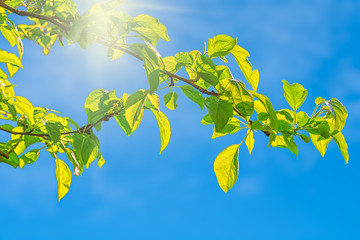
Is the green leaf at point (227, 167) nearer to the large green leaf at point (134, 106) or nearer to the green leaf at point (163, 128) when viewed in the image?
the green leaf at point (163, 128)

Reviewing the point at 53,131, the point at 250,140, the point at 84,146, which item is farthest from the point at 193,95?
the point at 53,131

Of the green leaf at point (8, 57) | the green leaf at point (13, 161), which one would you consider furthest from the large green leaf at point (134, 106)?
the green leaf at point (13, 161)

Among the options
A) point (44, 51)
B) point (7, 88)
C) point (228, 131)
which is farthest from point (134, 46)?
point (44, 51)

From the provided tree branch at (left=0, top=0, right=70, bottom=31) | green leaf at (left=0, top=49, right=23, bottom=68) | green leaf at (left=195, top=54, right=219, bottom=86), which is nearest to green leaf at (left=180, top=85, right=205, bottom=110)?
green leaf at (left=195, top=54, right=219, bottom=86)

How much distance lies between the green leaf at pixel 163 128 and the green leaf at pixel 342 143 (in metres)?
0.54

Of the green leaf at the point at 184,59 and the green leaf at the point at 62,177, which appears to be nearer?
the green leaf at the point at 184,59

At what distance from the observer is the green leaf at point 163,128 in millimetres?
1044

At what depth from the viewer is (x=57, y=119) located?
52.8 inches

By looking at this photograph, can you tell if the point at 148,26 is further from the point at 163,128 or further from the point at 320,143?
the point at 320,143

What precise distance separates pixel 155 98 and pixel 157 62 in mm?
213

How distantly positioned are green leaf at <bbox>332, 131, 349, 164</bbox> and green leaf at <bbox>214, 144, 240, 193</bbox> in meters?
0.32

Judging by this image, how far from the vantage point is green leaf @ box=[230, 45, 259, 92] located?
1.06 metres

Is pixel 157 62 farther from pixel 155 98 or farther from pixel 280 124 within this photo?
pixel 280 124

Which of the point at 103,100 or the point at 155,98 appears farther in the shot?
the point at 103,100
